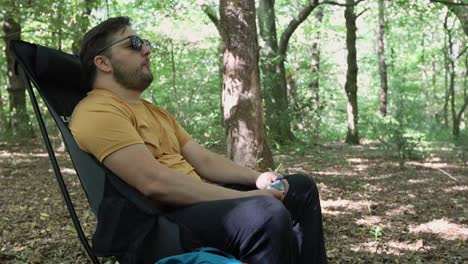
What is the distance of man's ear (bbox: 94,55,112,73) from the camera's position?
2.48 m

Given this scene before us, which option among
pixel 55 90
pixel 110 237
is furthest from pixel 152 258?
pixel 55 90

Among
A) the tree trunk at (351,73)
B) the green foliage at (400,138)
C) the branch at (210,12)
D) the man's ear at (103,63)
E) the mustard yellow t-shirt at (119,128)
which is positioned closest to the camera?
the mustard yellow t-shirt at (119,128)

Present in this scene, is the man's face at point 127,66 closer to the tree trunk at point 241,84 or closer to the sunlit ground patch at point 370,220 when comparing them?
the tree trunk at point 241,84

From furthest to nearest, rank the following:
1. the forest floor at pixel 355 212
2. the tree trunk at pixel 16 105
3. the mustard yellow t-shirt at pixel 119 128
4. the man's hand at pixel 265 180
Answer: the tree trunk at pixel 16 105, the forest floor at pixel 355 212, the man's hand at pixel 265 180, the mustard yellow t-shirt at pixel 119 128

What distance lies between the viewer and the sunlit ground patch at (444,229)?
4.12 metres

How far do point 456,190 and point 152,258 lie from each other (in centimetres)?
525

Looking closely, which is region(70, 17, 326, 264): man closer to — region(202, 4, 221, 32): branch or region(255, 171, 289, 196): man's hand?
region(255, 171, 289, 196): man's hand

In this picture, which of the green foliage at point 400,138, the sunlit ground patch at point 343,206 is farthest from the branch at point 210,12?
the sunlit ground patch at point 343,206

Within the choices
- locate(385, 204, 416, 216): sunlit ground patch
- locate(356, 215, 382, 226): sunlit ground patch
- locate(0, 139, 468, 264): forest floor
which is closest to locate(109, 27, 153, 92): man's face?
locate(0, 139, 468, 264): forest floor

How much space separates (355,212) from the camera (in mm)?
4934

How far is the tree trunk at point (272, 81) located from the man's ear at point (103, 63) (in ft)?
24.2

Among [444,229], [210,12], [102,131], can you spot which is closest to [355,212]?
[444,229]

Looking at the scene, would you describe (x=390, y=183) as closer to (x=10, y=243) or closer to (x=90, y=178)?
(x=10, y=243)

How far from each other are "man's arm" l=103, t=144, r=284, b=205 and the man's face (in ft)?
1.53
